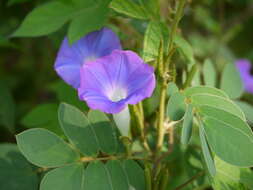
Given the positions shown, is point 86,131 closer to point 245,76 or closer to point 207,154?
point 207,154

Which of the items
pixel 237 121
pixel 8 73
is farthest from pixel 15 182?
pixel 8 73

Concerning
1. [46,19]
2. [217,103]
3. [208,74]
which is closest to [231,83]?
[208,74]

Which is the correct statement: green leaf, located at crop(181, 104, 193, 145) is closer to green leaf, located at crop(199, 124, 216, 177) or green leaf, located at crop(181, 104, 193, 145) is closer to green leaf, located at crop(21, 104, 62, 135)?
green leaf, located at crop(199, 124, 216, 177)

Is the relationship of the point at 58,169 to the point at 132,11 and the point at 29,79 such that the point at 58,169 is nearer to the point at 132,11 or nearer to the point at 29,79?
the point at 132,11

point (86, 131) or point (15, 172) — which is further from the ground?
point (86, 131)

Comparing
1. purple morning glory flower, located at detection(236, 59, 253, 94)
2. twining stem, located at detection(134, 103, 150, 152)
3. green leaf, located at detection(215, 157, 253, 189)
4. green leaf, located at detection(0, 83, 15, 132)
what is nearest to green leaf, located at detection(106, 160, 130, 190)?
twining stem, located at detection(134, 103, 150, 152)
